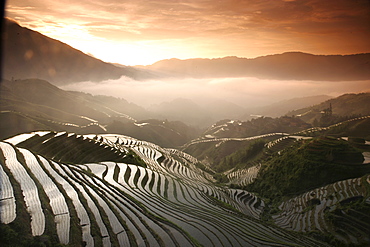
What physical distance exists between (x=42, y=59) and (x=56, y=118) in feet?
350

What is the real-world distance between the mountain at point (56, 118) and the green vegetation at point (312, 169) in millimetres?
41120

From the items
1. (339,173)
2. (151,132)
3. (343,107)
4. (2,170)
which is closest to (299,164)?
(339,173)

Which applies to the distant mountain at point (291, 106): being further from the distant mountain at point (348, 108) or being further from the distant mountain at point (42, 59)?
the distant mountain at point (42, 59)

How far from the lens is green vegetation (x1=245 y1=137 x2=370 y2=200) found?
64.3ft

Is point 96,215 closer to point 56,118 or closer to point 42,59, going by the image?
point 56,118

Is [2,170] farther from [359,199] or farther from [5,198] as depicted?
[359,199]

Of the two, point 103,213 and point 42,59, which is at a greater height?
point 42,59

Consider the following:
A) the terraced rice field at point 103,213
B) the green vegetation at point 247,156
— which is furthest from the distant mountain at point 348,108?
the terraced rice field at point 103,213

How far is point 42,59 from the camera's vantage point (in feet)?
506

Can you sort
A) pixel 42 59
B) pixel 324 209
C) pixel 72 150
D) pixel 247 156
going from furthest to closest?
1. pixel 42 59
2. pixel 247 156
3. pixel 72 150
4. pixel 324 209

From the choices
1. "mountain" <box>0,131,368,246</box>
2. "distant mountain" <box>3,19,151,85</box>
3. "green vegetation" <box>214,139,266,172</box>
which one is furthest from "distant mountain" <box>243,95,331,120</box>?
"mountain" <box>0,131,368,246</box>

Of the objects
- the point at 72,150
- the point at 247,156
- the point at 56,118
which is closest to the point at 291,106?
the point at 247,156

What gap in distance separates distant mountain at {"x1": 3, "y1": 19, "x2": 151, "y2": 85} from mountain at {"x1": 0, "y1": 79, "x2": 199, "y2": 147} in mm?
57953

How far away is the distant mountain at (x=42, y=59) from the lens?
140 m
